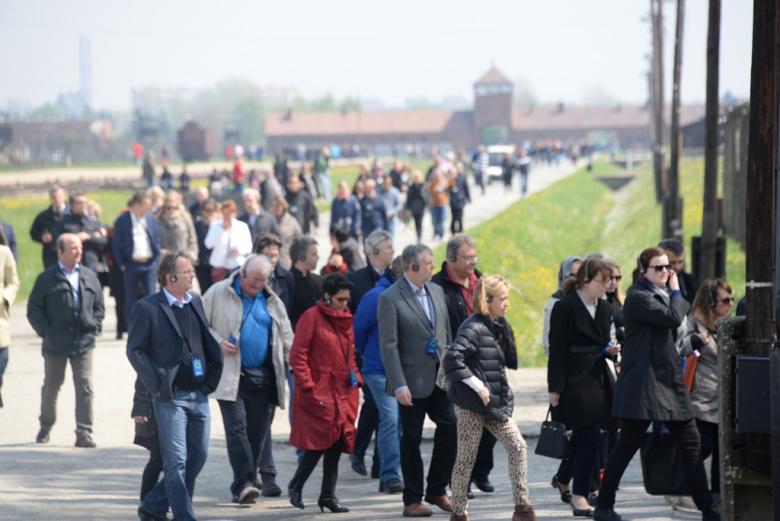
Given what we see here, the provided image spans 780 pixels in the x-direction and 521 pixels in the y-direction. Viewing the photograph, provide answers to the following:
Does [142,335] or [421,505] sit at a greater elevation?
[142,335]

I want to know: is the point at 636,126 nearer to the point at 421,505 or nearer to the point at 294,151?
the point at 294,151

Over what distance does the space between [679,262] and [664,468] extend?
236 cm

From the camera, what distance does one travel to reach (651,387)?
30.8ft

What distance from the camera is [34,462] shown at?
12.1m

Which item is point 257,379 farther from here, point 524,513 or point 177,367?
point 524,513

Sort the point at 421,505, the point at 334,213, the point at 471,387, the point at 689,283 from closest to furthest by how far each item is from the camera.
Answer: the point at 471,387 < the point at 421,505 < the point at 689,283 < the point at 334,213

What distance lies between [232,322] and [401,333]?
1.25 metres

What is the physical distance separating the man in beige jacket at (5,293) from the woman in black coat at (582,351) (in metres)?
4.94

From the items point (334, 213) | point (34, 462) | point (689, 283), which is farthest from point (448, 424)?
point (334, 213)

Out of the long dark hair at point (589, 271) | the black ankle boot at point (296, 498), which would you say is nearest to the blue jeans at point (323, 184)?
the black ankle boot at point (296, 498)

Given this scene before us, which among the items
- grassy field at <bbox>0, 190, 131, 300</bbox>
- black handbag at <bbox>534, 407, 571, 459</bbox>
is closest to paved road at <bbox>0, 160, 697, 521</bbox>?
black handbag at <bbox>534, 407, 571, 459</bbox>

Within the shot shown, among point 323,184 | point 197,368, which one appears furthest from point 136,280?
point 323,184

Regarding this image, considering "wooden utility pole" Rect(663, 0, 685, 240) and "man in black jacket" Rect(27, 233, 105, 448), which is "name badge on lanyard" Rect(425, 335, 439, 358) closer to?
"man in black jacket" Rect(27, 233, 105, 448)

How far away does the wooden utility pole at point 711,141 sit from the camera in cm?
1942
